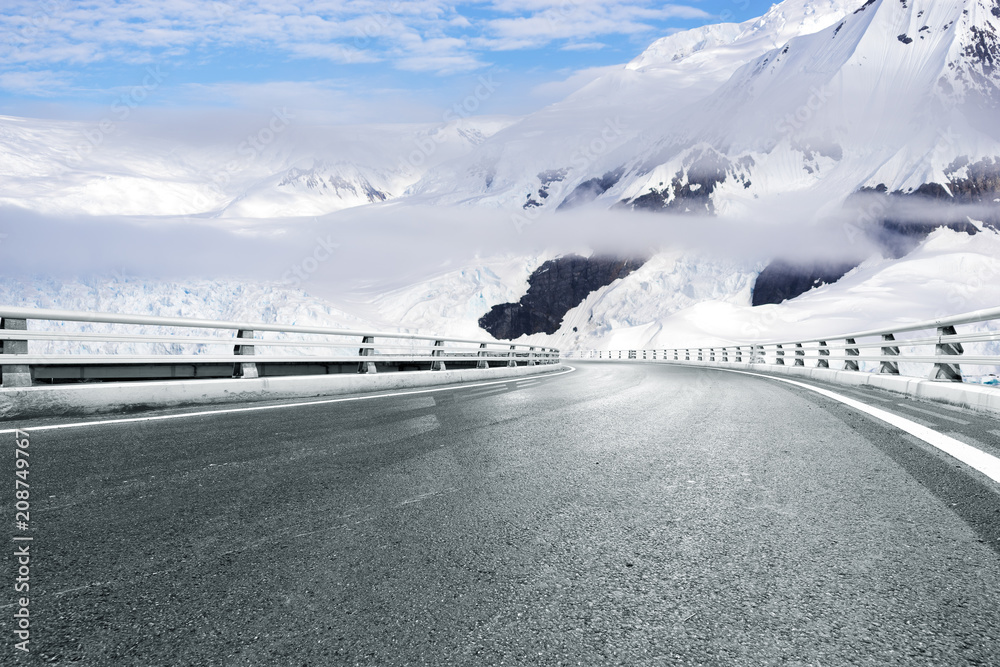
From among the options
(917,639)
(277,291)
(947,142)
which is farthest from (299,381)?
(947,142)

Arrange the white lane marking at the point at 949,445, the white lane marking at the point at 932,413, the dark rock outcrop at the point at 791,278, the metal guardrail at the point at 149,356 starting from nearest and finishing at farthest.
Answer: the white lane marking at the point at 949,445, the white lane marking at the point at 932,413, the metal guardrail at the point at 149,356, the dark rock outcrop at the point at 791,278

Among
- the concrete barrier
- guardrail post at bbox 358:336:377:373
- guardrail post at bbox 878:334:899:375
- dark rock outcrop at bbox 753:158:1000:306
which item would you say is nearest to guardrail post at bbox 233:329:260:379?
the concrete barrier

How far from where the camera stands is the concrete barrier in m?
6.73

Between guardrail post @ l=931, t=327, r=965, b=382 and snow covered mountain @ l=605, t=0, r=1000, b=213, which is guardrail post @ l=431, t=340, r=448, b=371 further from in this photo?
snow covered mountain @ l=605, t=0, r=1000, b=213

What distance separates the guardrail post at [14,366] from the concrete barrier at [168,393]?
0.88 feet

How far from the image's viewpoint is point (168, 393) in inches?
316

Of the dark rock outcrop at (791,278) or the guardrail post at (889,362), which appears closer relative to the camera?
the guardrail post at (889,362)

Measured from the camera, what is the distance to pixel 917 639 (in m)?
1.74

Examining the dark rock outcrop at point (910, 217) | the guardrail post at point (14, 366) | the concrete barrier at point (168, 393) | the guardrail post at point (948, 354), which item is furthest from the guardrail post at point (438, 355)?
the dark rock outcrop at point (910, 217)

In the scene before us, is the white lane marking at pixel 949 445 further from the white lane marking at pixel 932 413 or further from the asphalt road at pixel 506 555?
the white lane marking at pixel 932 413

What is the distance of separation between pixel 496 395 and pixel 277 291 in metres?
79.8

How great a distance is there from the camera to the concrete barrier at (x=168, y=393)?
673 centimetres

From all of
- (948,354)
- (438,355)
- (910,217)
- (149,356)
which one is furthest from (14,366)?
(910,217)

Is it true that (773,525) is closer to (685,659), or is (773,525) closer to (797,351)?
(685,659)
